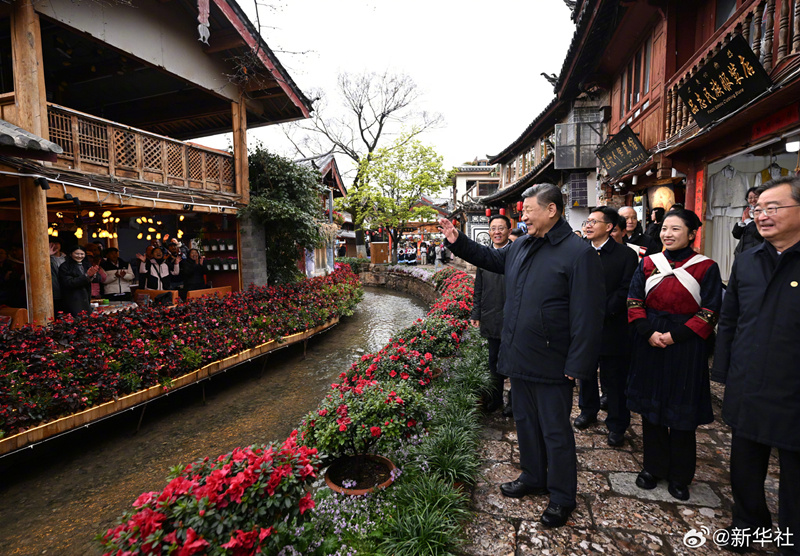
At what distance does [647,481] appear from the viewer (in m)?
A: 3.17

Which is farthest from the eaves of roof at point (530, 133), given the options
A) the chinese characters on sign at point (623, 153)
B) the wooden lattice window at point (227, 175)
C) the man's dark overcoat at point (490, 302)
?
the man's dark overcoat at point (490, 302)

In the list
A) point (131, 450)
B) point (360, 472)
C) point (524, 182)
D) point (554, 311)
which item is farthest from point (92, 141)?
point (524, 182)

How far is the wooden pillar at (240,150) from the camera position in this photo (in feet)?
36.2

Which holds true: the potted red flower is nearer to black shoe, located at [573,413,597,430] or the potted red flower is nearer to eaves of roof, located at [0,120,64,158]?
black shoe, located at [573,413,597,430]

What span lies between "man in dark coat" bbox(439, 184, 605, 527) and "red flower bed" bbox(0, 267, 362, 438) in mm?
5167

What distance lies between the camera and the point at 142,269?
10.1 meters

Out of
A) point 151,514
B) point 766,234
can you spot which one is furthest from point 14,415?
point 766,234

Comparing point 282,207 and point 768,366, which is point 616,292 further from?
point 282,207

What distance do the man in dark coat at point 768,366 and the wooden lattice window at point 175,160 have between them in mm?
10218

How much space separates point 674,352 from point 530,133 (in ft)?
61.0

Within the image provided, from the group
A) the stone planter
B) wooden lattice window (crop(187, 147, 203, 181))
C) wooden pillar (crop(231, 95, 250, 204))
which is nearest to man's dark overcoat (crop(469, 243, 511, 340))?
the stone planter

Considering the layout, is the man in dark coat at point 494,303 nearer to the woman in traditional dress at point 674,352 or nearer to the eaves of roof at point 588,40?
the woman in traditional dress at point 674,352

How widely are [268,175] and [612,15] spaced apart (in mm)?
9044

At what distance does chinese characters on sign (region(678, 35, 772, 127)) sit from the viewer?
445 cm
